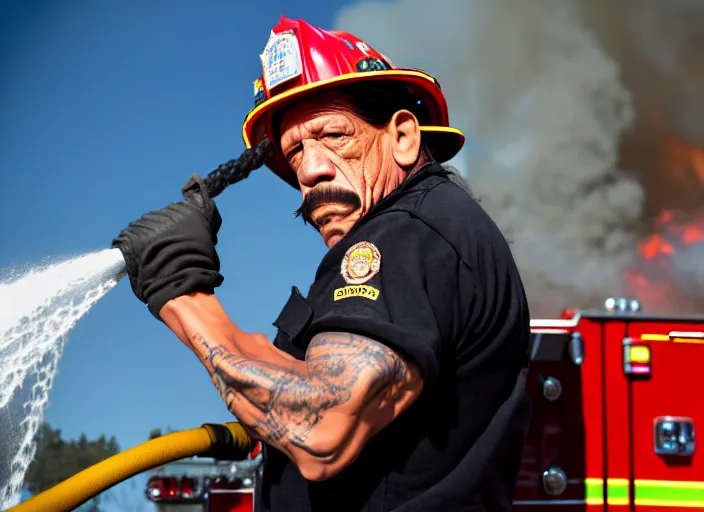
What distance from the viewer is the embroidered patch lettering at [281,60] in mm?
2605

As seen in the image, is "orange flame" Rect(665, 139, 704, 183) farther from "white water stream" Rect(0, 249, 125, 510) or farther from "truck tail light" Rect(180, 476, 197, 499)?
"white water stream" Rect(0, 249, 125, 510)

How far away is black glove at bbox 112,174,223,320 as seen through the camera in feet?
7.60

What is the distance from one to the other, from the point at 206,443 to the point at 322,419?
97cm

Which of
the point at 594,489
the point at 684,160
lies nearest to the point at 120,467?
the point at 594,489

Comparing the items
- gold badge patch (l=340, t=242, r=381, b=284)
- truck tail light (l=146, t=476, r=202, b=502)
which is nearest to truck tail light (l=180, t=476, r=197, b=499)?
truck tail light (l=146, t=476, r=202, b=502)

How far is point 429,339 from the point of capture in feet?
6.45

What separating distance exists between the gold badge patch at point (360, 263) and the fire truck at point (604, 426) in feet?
5.40

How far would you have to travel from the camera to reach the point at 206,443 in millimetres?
2814

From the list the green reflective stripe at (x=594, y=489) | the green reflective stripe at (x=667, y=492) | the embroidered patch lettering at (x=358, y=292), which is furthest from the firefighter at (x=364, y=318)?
the green reflective stripe at (x=667, y=492)

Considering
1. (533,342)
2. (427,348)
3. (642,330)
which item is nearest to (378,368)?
(427,348)

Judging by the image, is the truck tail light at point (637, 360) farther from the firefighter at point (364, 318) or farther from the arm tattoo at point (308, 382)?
the arm tattoo at point (308, 382)

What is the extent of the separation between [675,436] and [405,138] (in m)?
1.82

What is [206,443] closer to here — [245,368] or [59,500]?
[59,500]

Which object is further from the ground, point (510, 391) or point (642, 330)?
point (642, 330)
